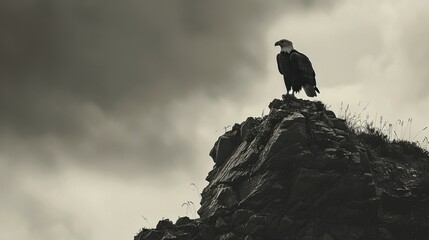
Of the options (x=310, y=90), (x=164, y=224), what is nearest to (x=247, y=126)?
(x=310, y=90)

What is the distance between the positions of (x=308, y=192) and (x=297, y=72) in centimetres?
640

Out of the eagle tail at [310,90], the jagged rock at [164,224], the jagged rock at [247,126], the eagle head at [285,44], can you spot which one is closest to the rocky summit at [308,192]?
the jagged rock at [164,224]

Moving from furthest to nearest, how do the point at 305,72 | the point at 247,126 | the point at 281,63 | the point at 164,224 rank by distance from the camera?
the point at 281,63 → the point at 305,72 → the point at 247,126 → the point at 164,224

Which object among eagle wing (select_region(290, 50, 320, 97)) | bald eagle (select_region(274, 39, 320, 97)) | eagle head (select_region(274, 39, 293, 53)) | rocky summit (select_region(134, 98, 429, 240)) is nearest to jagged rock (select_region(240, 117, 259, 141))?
rocky summit (select_region(134, 98, 429, 240))

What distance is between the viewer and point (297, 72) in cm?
2272

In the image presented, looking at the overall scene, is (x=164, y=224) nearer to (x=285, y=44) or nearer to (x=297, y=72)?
(x=297, y=72)

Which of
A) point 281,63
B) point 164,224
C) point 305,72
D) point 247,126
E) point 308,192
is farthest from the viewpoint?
point 281,63

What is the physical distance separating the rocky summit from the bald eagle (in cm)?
278

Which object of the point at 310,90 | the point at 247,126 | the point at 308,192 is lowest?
the point at 308,192

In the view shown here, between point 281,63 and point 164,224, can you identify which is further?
point 281,63

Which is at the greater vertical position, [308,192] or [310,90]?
[310,90]

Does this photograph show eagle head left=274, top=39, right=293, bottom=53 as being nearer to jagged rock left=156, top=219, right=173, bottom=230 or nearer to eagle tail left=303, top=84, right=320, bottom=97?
eagle tail left=303, top=84, right=320, bottom=97

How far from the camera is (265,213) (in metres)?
17.5

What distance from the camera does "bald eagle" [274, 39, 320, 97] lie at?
22.7 meters
